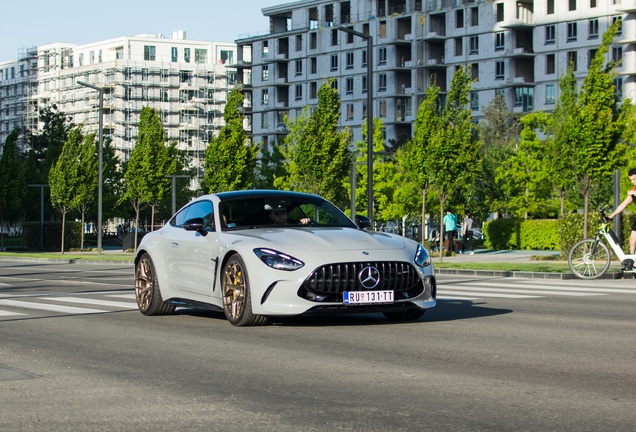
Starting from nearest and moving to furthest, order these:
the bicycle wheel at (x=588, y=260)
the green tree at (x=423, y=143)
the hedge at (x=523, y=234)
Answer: the bicycle wheel at (x=588, y=260) < the green tree at (x=423, y=143) < the hedge at (x=523, y=234)

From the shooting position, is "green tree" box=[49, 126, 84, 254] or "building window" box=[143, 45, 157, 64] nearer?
"green tree" box=[49, 126, 84, 254]

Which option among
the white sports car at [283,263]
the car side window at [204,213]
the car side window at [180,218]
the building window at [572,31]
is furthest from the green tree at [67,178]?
the building window at [572,31]

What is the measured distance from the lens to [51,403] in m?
5.22

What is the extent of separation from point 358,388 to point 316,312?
2793mm

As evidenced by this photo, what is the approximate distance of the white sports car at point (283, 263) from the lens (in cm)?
830

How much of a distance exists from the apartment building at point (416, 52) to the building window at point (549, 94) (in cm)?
11

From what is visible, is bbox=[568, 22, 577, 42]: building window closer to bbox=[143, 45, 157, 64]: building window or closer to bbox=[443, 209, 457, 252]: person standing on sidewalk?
bbox=[443, 209, 457, 252]: person standing on sidewalk

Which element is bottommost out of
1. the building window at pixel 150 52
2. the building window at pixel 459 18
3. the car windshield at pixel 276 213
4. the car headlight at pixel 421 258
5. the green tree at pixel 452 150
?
the car headlight at pixel 421 258

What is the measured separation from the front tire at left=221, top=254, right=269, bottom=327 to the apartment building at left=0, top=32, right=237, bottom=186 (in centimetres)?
13085

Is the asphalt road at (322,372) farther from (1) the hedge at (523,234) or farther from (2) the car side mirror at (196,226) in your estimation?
(1) the hedge at (523,234)

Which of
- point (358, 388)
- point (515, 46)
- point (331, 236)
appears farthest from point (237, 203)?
point (515, 46)

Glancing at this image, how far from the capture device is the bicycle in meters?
16.2

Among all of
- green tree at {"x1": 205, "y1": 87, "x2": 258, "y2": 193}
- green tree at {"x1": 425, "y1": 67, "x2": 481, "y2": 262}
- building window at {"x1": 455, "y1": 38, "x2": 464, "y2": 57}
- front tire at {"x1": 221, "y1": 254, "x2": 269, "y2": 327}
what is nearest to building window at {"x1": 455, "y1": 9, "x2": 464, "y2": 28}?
building window at {"x1": 455, "y1": 38, "x2": 464, "y2": 57}

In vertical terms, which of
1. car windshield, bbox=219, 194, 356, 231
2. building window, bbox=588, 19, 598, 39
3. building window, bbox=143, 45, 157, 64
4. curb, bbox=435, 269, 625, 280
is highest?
building window, bbox=143, 45, 157, 64
